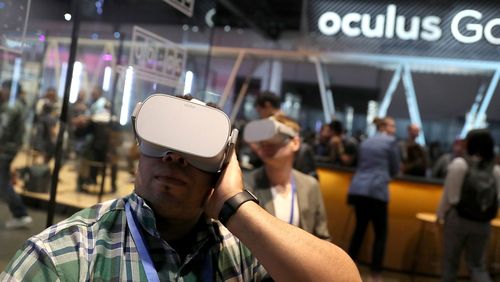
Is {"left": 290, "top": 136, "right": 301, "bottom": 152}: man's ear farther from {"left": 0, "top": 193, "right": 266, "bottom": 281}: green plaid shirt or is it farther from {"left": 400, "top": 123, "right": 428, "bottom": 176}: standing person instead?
{"left": 400, "top": 123, "right": 428, "bottom": 176}: standing person

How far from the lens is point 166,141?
0.84 meters

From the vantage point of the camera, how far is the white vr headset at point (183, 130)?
84 cm

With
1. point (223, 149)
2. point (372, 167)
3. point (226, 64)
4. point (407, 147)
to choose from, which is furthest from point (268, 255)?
point (226, 64)

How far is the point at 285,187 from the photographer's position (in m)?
2.22

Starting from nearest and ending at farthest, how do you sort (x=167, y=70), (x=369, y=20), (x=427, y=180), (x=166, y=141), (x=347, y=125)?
(x=166, y=141), (x=167, y=70), (x=369, y=20), (x=427, y=180), (x=347, y=125)

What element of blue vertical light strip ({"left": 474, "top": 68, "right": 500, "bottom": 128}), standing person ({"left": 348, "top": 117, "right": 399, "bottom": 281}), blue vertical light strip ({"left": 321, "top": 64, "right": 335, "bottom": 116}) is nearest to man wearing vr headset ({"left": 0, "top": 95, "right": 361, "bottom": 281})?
standing person ({"left": 348, "top": 117, "right": 399, "bottom": 281})

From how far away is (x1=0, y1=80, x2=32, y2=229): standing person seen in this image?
3.89 metres

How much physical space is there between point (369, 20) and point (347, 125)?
7.12 meters

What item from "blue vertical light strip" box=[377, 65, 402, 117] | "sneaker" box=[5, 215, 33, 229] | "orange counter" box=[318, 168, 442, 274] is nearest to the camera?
"sneaker" box=[5, 215, 33, 229]

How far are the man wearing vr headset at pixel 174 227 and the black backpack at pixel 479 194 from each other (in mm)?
2849

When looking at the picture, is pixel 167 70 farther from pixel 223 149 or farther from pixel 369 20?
pixel 223 149

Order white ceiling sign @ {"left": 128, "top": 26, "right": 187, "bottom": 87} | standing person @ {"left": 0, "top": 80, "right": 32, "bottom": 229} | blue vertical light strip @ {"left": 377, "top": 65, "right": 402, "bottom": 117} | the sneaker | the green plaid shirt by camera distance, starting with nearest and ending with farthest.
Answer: the green plaid shirt → white ceiling sign @ {"left": 128, "top": 26, "right": 187, "bottom": 87} → the sneaker → standing person @ {"left": 0, "top": 80, "right": 32, "bottom": 229} → blue vertical light strip @ {"left": 377, "top": 65, "right": 402, "bottom": 117}

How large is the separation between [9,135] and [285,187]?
3.72 metres

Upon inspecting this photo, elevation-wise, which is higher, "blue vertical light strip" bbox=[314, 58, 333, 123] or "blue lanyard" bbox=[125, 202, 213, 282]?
"blue vertical light strip" bbox=[314, 58, 333, 123]
